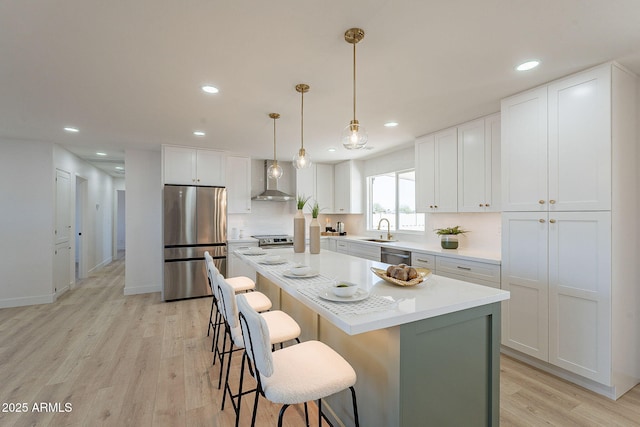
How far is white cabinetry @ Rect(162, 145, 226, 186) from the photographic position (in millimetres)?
4605

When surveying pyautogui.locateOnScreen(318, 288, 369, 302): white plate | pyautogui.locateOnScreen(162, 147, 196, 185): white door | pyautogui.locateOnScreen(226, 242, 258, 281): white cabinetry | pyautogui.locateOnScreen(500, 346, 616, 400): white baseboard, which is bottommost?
pyautogui.locateOnScreen(500, 346, 616, 400): white baseboard

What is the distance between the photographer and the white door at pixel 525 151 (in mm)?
2473

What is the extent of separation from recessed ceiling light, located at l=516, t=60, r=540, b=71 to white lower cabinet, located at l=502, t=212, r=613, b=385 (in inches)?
45.0

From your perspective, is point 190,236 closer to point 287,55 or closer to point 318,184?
point 318,184

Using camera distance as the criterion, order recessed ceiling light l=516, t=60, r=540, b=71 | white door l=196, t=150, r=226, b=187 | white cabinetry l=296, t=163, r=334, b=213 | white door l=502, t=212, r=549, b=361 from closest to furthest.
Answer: recessed ceiling light l=516, t=60, r=540, b=71 < white door l=502, t=212, r=549, b=361 < white door l=196, t=150, r=226, b=187 < white cabinetry l=296, t=163, r=334, b=213

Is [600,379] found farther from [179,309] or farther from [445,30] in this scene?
[179,309]

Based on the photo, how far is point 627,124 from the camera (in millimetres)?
2230

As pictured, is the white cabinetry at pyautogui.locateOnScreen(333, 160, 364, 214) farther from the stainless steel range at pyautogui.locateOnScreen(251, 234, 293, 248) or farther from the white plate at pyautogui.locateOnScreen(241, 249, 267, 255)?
the white plate at pyautogui.locateOnScreen(241, 249, 267, 255)

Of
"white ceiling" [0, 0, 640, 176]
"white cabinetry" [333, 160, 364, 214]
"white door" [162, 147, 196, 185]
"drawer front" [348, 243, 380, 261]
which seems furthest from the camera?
"white cabinetry" [333, 160, 364, 214]

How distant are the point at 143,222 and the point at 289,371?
183 inches

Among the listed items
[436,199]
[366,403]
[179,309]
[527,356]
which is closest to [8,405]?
[179,309]

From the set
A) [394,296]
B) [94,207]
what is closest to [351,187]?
[394,296]

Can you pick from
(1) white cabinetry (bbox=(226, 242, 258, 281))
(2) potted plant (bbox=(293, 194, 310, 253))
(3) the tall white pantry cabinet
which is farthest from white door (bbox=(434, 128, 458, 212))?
(1) white cabinetry (bbox=(226, 242, 258, 281))

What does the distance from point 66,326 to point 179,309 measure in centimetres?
123
